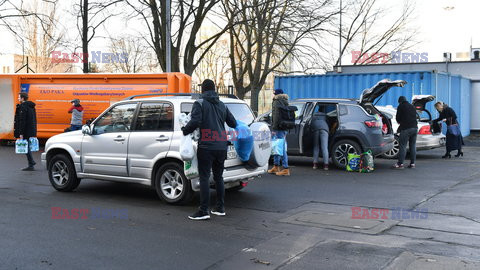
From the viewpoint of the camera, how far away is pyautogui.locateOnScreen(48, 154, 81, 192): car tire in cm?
899

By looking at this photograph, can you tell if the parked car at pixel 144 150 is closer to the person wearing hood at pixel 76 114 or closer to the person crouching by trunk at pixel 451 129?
the person wearing hood at pixel 76 114

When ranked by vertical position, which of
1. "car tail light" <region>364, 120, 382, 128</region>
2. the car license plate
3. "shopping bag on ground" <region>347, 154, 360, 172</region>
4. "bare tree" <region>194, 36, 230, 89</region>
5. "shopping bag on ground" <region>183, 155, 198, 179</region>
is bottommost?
"shopping bag on ground" <region>347, 154, 360, 172</region>

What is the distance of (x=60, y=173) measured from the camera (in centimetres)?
921

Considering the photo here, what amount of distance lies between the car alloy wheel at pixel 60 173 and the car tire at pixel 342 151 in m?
6.37

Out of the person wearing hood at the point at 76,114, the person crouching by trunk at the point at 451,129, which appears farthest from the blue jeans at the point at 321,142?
the person wearing hood at the point at 76,114

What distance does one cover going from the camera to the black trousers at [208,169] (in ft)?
22.5

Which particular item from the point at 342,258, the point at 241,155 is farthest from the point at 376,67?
the point at 342,258

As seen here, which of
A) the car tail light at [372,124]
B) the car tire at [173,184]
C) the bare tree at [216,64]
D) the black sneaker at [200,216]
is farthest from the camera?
the bare tree at [216,64]

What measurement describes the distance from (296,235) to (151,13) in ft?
52.1

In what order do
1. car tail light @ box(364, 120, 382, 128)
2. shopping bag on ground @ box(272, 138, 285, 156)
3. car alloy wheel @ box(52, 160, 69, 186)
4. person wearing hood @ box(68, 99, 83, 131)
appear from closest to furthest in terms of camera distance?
car alloy wheel @ box(52, 160, 69, 186)
shopping bag on ground @ box(272, 138, 285, 156)
car tail light @ box(364, 120, 382, 128)
person wearing hood @ box(68, 99, 83, 131)

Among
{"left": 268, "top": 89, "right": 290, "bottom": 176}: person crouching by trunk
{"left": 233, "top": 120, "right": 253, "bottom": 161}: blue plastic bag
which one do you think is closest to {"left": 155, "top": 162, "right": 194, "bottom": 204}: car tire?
{"left": 233, "top": 120, "right": 253, "bottom": 161}: blue plastic bag

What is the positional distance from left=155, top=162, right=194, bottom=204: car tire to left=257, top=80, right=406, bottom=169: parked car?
17.6 ft

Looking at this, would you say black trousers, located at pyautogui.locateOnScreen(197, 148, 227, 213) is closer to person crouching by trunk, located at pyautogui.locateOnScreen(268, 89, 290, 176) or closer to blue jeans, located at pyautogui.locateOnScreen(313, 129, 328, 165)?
person crouching by trunk, located at pyautogui.locateOnScreen(268, 89, 290, 176)

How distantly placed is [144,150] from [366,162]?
232 inches
